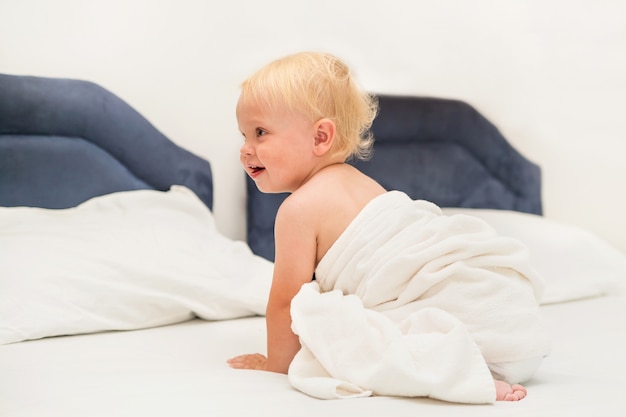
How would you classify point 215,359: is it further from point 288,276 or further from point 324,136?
point 324,136

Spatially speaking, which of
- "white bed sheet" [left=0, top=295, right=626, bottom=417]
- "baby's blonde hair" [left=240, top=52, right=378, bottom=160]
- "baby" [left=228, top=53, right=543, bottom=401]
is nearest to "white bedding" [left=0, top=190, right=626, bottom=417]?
"white bed sheet" [left=0, top=295, right=626, bottom=417]

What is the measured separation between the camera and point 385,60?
2826mm

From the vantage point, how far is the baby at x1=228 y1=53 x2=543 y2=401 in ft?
4.33

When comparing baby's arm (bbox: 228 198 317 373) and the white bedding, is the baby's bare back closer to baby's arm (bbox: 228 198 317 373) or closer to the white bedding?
baby's arm (bbox: 228 198 317 373)

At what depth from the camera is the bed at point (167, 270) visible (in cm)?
116

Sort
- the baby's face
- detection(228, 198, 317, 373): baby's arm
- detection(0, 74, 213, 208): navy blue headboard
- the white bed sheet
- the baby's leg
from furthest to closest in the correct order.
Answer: detection(0, 74, 213, 208): navy blue headboard
the baby's face
detection(228, 198, 317, 373): baby's arm
the baby's leg
the white bed sheet

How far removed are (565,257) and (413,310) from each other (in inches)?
51.8

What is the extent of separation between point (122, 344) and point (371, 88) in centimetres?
154

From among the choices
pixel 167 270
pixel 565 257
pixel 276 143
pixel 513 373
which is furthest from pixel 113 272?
pixel 565 257

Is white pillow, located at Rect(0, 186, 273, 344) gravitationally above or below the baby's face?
below

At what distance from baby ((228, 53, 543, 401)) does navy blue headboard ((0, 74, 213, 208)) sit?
896mm

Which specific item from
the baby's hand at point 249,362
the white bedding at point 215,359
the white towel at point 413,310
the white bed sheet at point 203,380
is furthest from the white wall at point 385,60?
the white towel at point 413,310

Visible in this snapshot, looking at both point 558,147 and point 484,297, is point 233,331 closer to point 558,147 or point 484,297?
point 484,297

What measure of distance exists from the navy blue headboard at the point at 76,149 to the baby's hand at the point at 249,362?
959 mm
